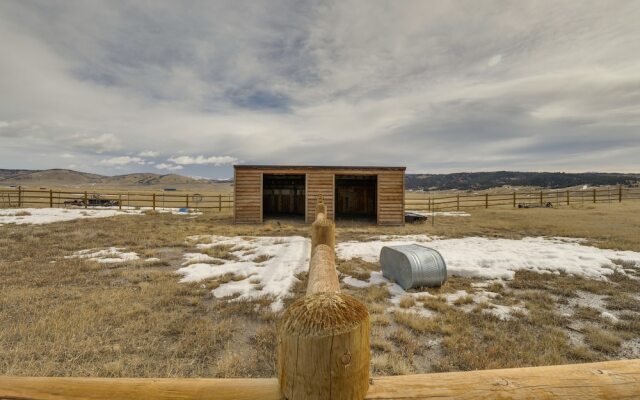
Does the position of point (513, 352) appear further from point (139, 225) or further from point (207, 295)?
point (139, 225)

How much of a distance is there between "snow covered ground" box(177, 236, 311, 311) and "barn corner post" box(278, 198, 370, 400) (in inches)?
206

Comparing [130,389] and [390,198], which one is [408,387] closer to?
[130,389]

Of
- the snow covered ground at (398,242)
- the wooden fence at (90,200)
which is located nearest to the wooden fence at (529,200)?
the snow covered ground at (398,242)

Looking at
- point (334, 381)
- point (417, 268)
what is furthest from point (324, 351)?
point (417, 268)

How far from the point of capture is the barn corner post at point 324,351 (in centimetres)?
88

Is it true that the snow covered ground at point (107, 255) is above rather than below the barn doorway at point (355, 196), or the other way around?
below

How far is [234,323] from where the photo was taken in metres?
5.28

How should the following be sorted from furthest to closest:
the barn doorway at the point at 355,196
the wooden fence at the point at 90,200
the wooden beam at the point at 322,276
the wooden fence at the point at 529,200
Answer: the wooden fence at the point at 529,200 < the wooden fence at the point at 90,200 < the barn doorway at the point at 355,196 < the wooden beam at the point at 322,276

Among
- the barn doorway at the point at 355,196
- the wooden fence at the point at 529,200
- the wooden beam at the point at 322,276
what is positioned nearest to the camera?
the wooden beam at the point at 322,276

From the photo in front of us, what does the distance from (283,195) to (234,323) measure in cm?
1880

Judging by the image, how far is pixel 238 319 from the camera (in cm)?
546

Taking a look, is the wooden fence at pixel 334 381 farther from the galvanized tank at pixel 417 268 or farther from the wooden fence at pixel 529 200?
the wooden fence at pixel 529 200

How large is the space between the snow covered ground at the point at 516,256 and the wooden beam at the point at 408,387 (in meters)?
7.73

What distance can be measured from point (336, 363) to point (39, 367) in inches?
199
